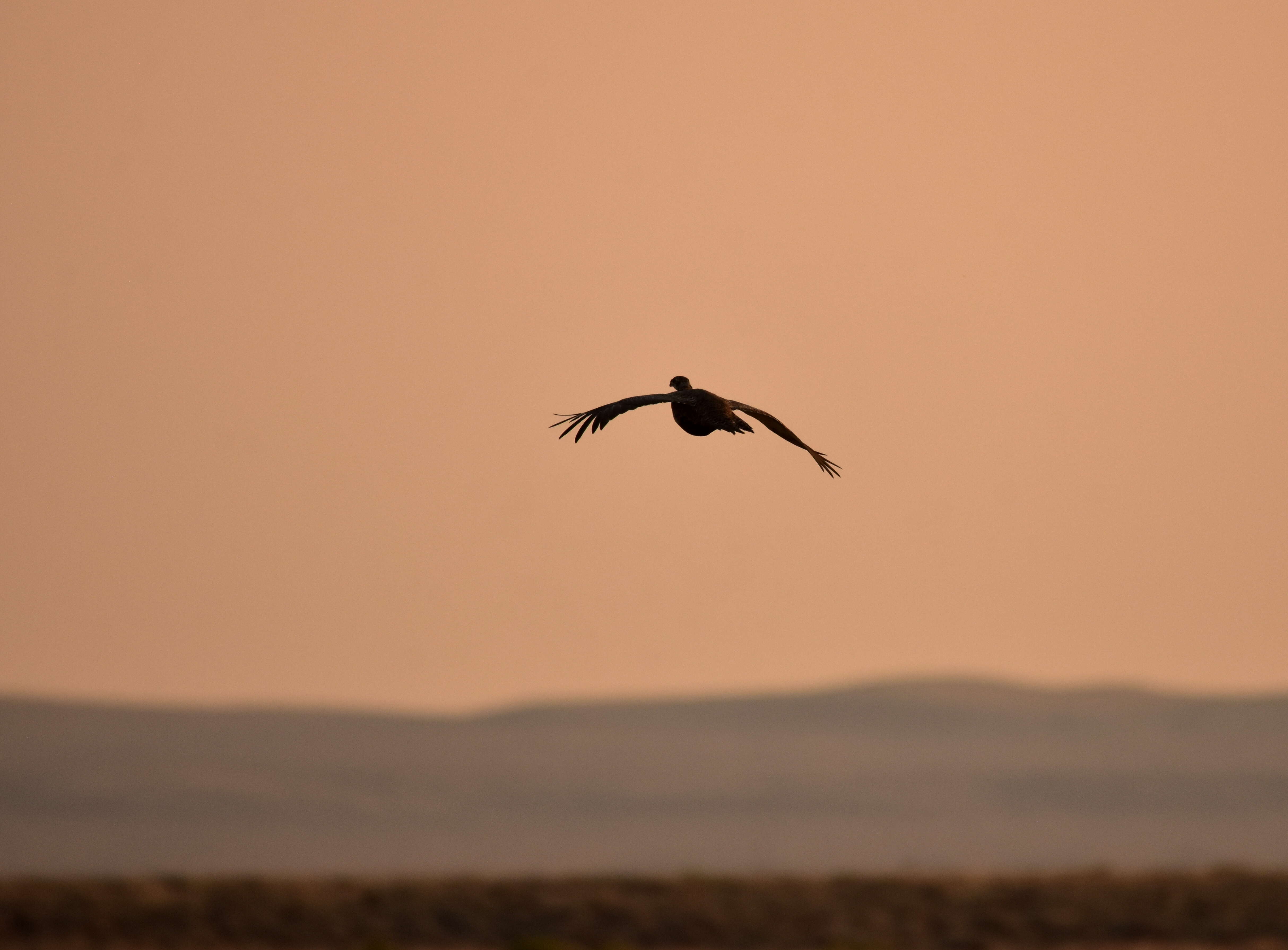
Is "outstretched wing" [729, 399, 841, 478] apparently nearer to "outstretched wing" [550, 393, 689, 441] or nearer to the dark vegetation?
"outstretched wing" [550, 393, 689, 441]

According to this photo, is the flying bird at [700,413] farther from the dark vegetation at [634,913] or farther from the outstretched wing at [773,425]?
the dark vegetation at [634,913]

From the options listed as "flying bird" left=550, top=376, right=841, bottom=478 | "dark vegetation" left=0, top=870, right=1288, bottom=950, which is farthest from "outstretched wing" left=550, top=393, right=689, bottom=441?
"dark vegetation" left=0, top=870, right=1288, bottom=950

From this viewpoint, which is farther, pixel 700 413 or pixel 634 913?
pixel 634 913

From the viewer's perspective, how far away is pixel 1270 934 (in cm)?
4631

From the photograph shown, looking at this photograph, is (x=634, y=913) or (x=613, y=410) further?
(x=634, y=913)

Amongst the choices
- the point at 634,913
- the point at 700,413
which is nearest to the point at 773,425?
the point at 700,413

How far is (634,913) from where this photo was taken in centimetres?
4581

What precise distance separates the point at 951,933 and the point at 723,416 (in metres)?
27.0

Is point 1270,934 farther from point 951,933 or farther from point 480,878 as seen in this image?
point 480,878

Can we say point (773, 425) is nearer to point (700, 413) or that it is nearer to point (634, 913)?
point (700, 413)

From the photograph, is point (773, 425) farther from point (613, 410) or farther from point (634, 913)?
point (634, 913)

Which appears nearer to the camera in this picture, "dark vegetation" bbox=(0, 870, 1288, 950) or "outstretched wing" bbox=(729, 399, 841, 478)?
"outstretched wing" bbox=(729, 399, 841, 478)

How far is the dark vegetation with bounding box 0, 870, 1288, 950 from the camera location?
145 ft

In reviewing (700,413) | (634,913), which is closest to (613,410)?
(700,413)
